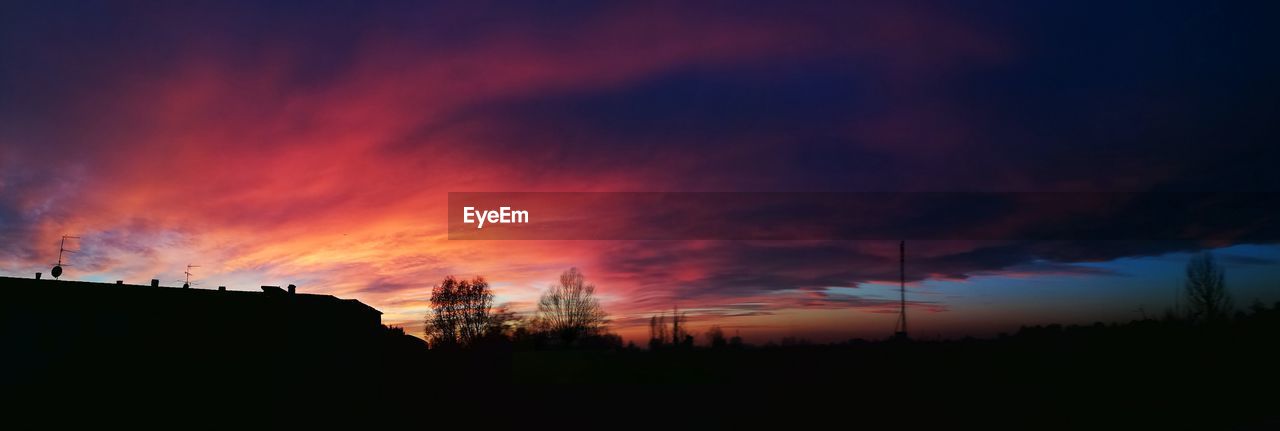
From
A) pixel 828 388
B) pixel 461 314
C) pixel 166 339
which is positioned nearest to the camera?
pixel 828 388

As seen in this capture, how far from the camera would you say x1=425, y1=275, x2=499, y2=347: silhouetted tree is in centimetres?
7994

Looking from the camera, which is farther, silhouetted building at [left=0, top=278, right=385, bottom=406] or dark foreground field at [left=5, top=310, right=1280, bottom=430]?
silhouetted building at [left=0, top=278, right=385, bottom=406]

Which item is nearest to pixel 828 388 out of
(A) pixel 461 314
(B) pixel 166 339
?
(B) pixel 166 339

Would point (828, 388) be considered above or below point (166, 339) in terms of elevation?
below

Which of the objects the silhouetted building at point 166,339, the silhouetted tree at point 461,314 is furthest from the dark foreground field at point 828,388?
the silhouetted tree at point 461,314

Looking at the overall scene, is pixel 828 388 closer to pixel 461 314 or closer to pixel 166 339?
pixel 166 339

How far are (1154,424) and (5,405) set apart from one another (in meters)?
41.9

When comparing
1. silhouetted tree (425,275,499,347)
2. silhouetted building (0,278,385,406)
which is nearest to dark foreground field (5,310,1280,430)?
silhouetted building (0,278,385,406)

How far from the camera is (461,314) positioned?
80.9 m

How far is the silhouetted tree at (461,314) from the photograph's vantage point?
79.9 meters

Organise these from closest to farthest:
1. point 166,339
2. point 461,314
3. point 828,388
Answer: point 828,388 < point 166,339 < point 461,314

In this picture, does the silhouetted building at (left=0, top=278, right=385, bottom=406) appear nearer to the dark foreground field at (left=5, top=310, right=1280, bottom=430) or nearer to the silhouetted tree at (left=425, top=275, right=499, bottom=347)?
the dark foreground field at (left=5, top=310, right=1280, bottom=430)

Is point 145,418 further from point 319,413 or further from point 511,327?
point 511,327

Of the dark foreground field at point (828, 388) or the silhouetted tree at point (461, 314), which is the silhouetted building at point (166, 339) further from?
the silhouetted tree at point (461, 314)
